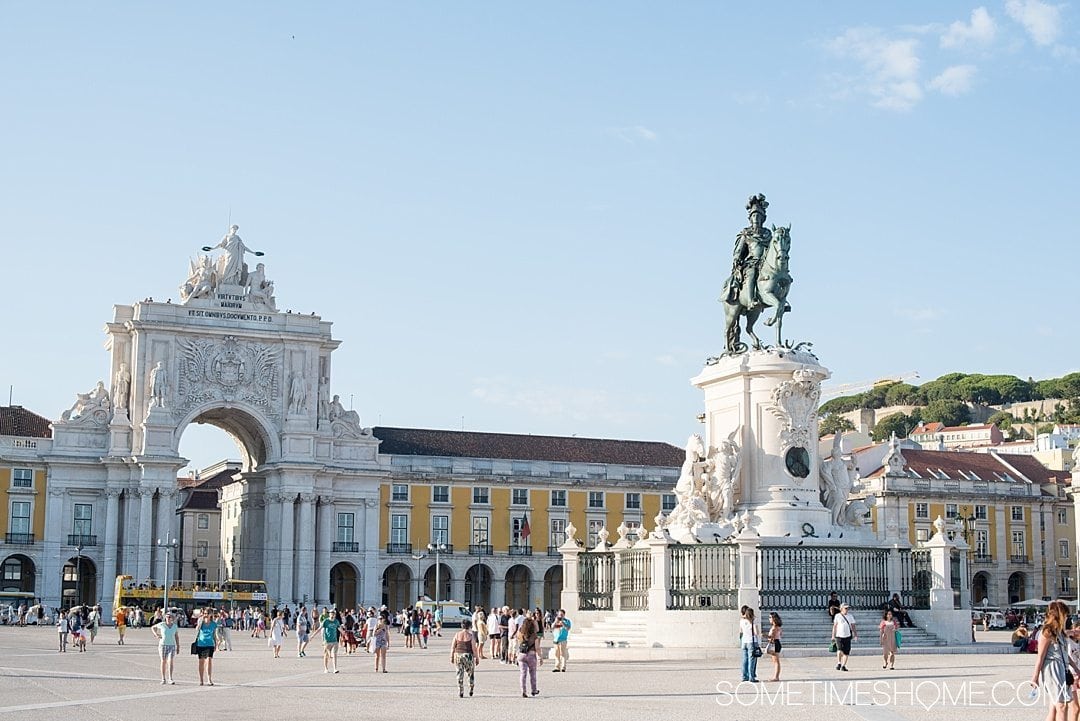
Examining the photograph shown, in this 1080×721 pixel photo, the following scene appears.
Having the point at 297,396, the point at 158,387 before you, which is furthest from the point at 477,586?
the point at 158,387

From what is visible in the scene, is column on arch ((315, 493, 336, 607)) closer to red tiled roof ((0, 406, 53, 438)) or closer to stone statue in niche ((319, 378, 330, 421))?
stone statue in niche ((319, 378, 330, 421))

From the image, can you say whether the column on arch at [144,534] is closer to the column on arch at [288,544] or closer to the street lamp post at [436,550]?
the column on arch at [288,544]

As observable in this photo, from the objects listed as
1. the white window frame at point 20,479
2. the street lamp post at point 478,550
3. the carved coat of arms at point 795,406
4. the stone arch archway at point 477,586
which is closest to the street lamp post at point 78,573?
the white window frame at point 20,479

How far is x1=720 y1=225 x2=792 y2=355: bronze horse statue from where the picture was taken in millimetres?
32062

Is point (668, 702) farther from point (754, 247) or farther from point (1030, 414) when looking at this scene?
point (1030, 414)

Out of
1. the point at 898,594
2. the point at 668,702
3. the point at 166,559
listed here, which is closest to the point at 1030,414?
the point at 166,559

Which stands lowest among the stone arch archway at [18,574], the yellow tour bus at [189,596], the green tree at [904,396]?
the yellow tour bus at [189,596]

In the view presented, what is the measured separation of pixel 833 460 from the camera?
32156 millimetres

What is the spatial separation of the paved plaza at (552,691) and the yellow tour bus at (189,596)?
39510 millimetres

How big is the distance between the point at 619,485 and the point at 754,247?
56748mm

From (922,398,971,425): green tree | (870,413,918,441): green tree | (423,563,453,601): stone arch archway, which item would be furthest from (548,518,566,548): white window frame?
(922,398,971,425): green tree

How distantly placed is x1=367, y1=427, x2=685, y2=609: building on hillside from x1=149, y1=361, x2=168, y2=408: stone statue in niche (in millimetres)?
11393

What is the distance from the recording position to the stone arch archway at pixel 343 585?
84.6m

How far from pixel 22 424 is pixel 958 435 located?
9232 cm
